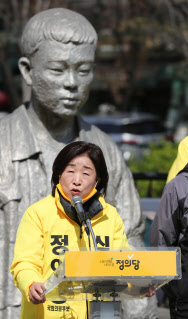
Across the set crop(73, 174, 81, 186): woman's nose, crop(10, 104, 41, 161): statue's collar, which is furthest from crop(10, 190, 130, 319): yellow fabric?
crop(10, 104, 41, 161): statue's collar

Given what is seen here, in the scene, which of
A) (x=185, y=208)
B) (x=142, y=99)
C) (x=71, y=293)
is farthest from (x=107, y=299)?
(x=142, y=99)

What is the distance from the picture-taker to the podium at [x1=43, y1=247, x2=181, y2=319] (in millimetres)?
3508

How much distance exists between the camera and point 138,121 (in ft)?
70.5

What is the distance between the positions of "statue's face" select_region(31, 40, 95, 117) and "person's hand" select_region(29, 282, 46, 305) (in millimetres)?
2005

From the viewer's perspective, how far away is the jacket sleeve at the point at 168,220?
15.5 ft

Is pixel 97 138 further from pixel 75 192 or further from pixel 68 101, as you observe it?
pixel 75 192

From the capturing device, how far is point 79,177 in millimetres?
4344

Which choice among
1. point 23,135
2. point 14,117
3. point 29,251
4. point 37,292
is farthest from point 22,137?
point 37,292

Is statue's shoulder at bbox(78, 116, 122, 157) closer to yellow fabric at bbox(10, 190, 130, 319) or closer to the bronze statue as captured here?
the bronze statue

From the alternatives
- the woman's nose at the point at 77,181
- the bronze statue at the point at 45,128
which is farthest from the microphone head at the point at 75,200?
the bronze statue at the point at 45,128

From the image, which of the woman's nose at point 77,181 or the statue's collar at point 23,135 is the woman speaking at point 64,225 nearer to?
the woman's nose at point 77,181

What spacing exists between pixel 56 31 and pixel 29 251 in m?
1.91

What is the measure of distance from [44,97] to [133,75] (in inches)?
639

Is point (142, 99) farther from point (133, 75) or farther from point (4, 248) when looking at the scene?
point (4, 248)
